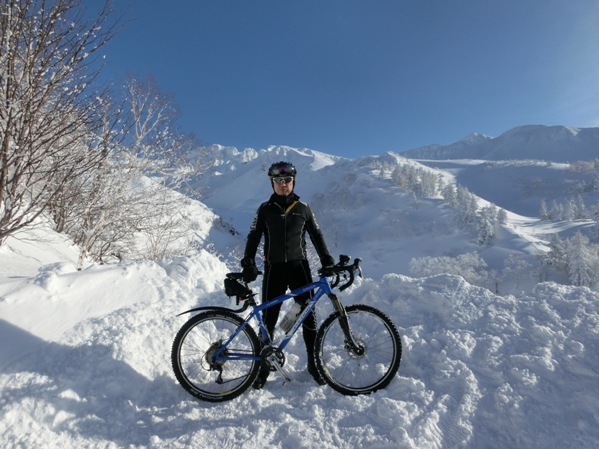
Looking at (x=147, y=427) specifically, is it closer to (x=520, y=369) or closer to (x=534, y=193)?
(x=520, y=369)

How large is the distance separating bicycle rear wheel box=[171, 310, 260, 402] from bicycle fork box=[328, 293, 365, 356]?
3.54 feet

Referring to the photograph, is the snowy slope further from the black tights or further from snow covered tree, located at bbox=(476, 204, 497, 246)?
snow covered tree, located at bbox=(476, 204, 497, 246)

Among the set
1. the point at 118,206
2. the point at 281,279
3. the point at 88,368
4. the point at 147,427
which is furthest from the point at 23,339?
the point at 118,206

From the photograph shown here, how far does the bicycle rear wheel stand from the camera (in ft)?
11.8

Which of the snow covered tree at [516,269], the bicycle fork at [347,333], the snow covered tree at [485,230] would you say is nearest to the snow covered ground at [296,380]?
the bicycle fork at [347,333]

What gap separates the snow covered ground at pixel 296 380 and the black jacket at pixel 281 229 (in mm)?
1521

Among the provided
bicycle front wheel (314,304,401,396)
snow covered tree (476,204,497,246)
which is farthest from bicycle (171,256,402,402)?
snow covered tree (476,204,497,246)

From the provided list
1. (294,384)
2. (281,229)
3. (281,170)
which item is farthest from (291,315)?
(281,170)

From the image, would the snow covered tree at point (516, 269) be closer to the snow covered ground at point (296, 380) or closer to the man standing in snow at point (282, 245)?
the snow covered ground at point (296, 380)

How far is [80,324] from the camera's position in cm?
387

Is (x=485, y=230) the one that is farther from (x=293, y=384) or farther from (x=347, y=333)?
(x=293, y=384)

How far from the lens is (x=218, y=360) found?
3.72 meters

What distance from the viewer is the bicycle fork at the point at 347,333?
150 inches

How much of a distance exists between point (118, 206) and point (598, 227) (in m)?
116
